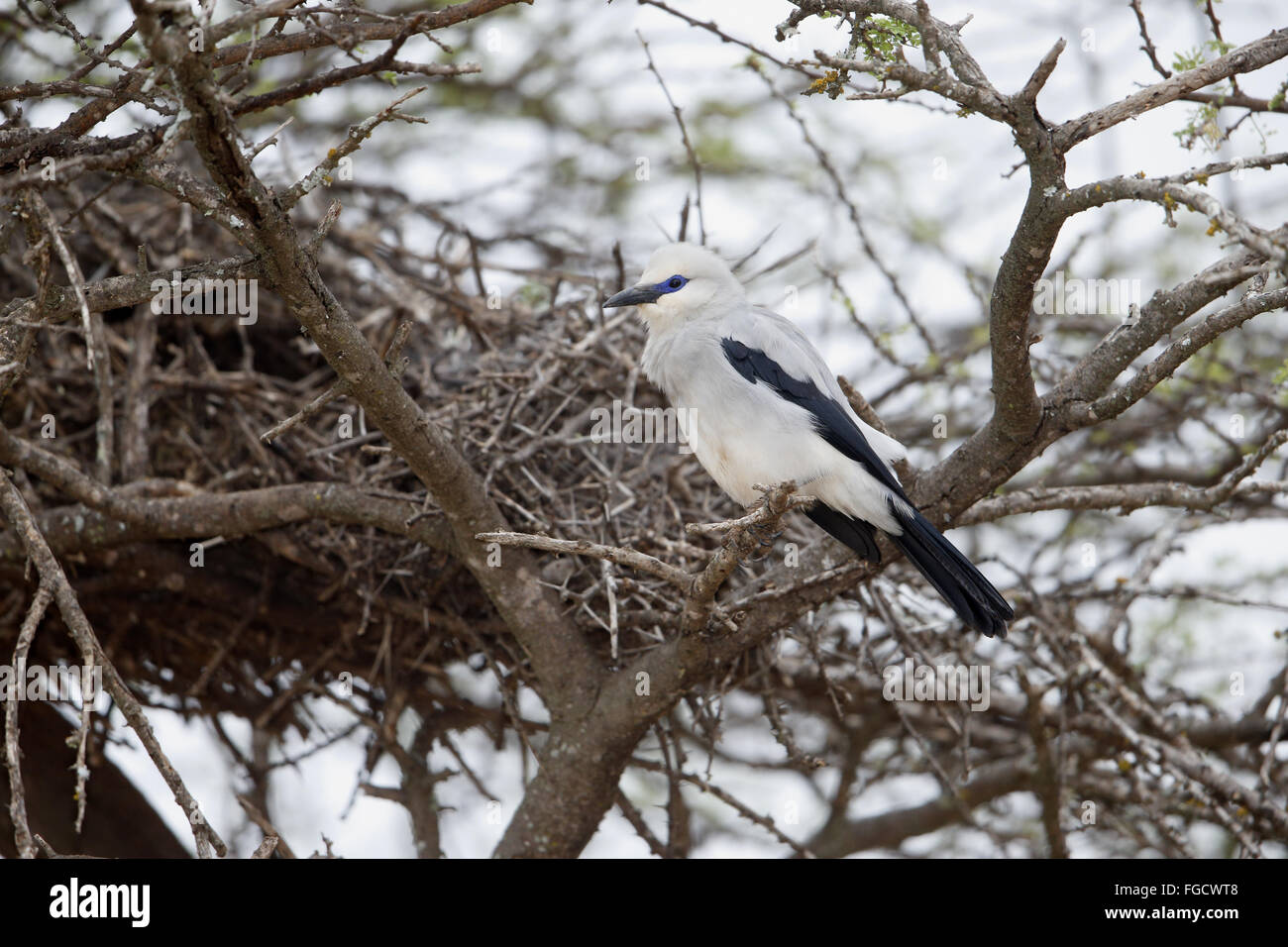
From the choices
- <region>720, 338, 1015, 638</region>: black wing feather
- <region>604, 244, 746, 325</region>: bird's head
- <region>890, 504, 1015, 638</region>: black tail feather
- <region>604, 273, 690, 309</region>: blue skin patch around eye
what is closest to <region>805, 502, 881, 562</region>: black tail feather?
<region>720, 338, 1015, 638</region>: black wing feather

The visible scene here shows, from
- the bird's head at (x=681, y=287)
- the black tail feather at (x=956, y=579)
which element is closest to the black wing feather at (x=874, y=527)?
the black tail feather at (x=956, y=579)

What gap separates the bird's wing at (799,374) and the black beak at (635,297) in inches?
12.5

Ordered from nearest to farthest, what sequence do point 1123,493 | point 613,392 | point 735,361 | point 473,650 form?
point 1123,493 → point 735,361 → point 473,650 → point 613,392

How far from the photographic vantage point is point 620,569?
177 inches

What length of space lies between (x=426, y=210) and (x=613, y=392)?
171 cm

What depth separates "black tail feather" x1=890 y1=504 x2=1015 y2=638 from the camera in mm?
3732

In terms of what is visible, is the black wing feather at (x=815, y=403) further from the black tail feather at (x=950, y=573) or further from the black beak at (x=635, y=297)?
the black beak at (x=635, y=297)

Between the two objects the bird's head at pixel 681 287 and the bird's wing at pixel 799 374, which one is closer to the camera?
the bird's wing at pixel 799 374

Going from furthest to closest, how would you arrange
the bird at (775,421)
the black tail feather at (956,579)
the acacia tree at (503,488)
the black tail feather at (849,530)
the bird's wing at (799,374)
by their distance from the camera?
the bird's wing at (799,374) < the black tail feather at (849,530) < the bird at (775,421) < the black tail feather at (956,579) < the acacia tree at (503,488)

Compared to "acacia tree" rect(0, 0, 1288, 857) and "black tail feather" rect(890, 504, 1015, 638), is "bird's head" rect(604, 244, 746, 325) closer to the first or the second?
"acacia tree" rect(0, 0, 1288, 857)

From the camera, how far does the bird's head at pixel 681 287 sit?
183 inches

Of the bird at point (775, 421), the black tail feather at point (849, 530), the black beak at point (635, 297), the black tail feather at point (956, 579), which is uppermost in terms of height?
the black beak at point (635, 297)
